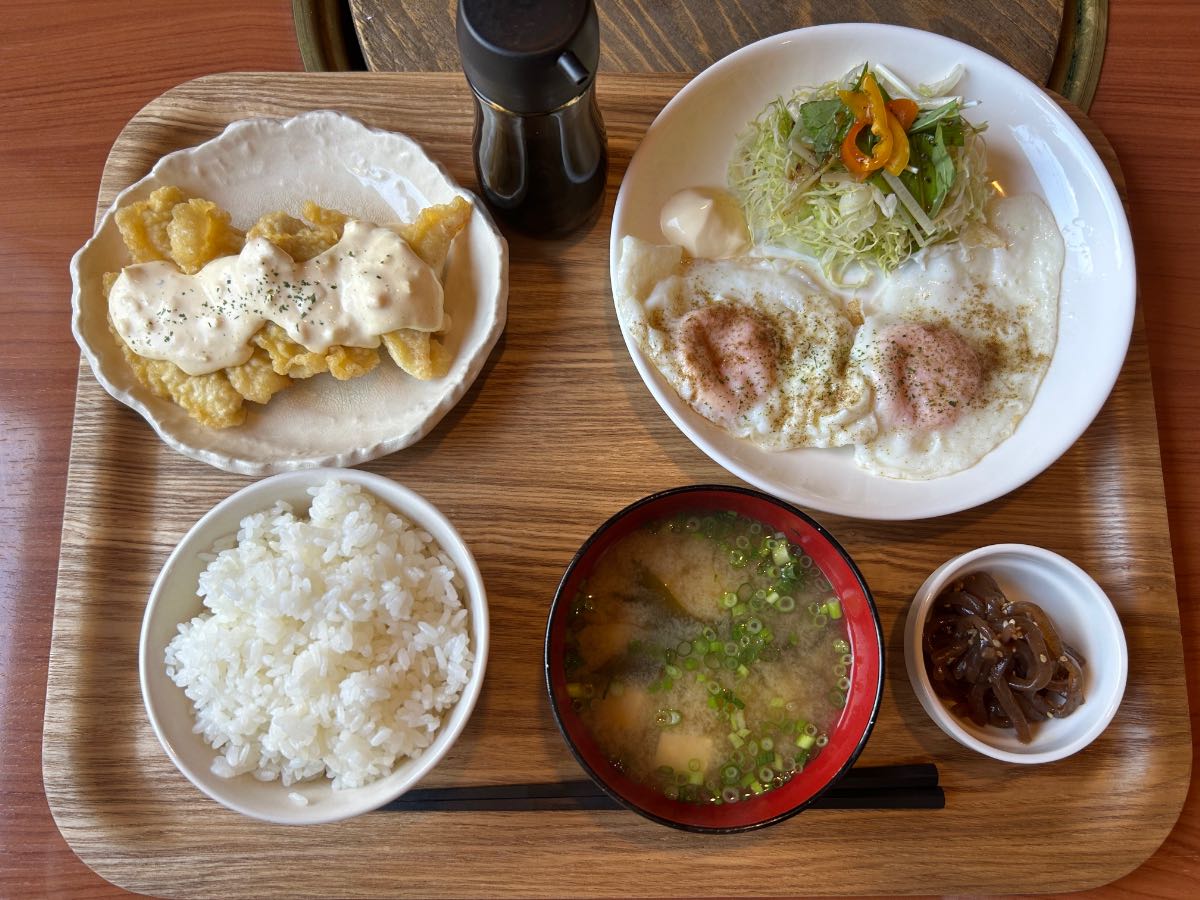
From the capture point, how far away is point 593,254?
1.97 m

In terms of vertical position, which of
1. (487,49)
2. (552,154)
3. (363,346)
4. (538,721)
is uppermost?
(487,49)

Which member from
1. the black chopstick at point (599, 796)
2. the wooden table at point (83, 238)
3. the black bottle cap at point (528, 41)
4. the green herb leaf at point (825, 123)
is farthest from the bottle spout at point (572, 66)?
the black chopstick at point (599, 796)

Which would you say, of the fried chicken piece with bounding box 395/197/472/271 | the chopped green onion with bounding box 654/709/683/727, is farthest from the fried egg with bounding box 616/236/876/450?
the chopped green onion with bounding box 654/709/683/727

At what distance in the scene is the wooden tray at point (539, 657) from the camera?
1.74m

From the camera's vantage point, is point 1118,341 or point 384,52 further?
point 384,52

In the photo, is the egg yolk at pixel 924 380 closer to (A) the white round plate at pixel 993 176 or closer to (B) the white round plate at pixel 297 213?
(A) the white round plate at pixel 993 176

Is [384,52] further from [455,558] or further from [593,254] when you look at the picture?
[455,558]

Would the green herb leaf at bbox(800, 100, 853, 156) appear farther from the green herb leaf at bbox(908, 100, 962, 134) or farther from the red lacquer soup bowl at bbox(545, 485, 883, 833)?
the red lacquer soup bowl at bbox(545, 485, 883, 833)

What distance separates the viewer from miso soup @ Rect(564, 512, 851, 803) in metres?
1.73

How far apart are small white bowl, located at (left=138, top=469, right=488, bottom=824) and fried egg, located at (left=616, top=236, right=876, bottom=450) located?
608mm

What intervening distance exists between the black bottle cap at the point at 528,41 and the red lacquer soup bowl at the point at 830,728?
2.57 ft

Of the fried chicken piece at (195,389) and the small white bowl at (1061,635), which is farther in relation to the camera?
the fried chicken piece at (195,389)

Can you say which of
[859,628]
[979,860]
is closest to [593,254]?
[859,628]

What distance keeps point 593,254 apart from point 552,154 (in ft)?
1.00
